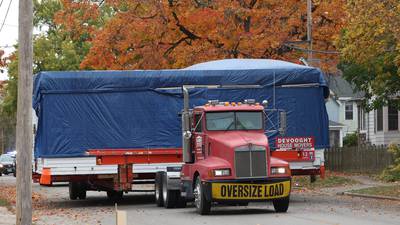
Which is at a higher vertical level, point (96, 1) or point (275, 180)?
point (96, 1)

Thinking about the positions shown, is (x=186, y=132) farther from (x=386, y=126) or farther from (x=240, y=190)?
(x=386, y=126)

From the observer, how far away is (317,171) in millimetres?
24047

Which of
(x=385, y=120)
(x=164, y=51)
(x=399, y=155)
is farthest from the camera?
(x=385, y=120)

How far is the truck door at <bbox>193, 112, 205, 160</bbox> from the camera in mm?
21188

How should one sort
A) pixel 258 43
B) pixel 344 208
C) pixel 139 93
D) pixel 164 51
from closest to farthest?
1. pixel 344 208
2. pixel 139 93
3. pixel 258 43
4. pixel 164 51

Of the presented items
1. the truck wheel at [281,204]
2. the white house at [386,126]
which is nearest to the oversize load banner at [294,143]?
the truck wheel at [281,204]

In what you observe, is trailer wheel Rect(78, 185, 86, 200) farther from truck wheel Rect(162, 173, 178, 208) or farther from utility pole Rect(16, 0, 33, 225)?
utility pole Rect(16, 0, 33, 225)

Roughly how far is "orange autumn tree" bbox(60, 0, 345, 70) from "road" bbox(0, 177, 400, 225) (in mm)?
11022

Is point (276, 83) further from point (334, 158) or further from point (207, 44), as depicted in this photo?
point (334, 158)

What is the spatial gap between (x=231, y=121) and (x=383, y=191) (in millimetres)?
8551

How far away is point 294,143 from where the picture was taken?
23797 millimetres

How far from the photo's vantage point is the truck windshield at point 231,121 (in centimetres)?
2109

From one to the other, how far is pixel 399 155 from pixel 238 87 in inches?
404

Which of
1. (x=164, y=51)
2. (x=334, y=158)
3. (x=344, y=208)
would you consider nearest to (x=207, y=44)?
(x=164, y=51)
